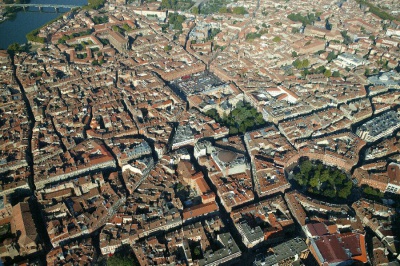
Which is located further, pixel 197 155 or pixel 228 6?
pixel 228 6

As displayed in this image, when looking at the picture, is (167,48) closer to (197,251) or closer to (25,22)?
(25,22)

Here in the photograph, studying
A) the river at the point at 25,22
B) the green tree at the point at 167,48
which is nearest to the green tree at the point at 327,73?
the green tree at the point at 167,48

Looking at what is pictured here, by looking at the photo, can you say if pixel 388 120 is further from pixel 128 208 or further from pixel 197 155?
pixel 128 208

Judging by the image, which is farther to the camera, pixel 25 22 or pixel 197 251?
pixel 25 22

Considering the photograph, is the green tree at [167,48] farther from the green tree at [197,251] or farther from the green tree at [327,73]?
the green tree at [197,251]

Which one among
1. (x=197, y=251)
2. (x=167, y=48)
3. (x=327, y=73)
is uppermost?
(x=167, y=48)

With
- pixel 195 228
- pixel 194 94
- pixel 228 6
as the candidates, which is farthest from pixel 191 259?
pixel 228 6


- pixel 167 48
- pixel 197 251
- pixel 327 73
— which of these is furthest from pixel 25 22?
pixel 197 251

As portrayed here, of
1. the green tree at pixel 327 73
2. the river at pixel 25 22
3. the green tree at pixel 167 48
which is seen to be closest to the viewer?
the green tree at pixel 327 73

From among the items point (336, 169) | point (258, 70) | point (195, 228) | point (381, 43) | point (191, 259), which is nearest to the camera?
point (191, 259)
